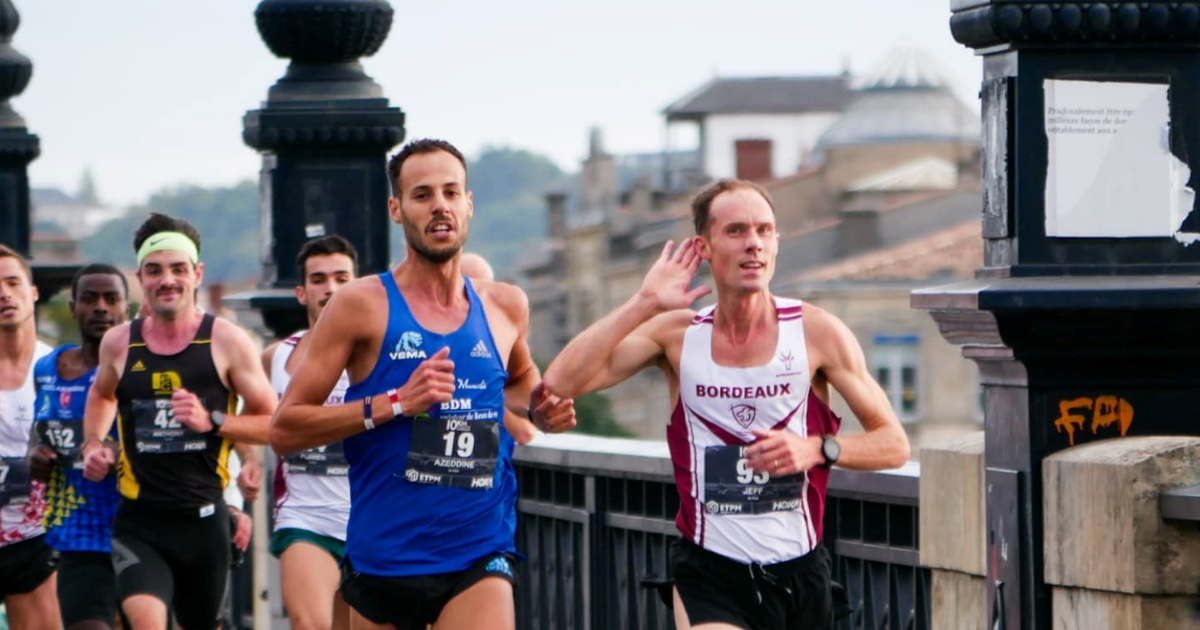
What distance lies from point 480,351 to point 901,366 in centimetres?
8540

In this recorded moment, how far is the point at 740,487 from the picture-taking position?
283 inches

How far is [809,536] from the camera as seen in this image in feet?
23.9

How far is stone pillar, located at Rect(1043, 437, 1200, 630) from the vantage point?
626 centimetres

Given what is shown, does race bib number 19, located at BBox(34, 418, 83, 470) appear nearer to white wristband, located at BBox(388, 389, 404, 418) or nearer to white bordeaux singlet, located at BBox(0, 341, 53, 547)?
white bordeaux singlet, located at BBox(0, 341, 53, 547)

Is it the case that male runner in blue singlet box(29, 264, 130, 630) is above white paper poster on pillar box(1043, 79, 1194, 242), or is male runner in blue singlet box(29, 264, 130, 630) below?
below

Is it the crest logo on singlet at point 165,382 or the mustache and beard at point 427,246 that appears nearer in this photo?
the mustache and beard at point 427,246

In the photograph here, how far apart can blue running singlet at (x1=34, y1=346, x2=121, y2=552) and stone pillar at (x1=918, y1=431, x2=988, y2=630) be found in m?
4.55

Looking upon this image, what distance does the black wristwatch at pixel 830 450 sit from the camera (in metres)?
7.07

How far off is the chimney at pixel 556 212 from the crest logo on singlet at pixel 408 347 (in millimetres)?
130541

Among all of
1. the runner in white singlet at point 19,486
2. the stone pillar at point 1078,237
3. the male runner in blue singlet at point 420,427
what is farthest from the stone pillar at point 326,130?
the stone pillar at point 1078,237

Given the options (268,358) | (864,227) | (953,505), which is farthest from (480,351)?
(864,227)

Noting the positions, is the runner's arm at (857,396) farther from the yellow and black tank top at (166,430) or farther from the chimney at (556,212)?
the chimney at (556,212)

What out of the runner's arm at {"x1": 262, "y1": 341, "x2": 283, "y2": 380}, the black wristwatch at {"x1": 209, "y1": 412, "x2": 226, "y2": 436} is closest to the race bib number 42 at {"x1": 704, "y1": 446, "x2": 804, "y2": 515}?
the black wristwatch at {"x1": 209, "y1": 412, "x2": 226, "y2": 436}

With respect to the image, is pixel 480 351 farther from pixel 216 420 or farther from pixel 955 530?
pixel 216 420
